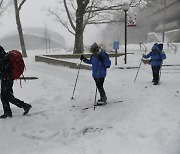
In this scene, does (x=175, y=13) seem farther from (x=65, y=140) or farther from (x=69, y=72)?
(x=65, y=140)

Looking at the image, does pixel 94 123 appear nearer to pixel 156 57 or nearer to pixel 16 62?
pixel 16 62

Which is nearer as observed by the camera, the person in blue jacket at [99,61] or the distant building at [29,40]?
the person in blue jacket at [99,61]

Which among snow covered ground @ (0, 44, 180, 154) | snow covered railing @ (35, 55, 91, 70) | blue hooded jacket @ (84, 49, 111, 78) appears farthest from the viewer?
snow covered railing @ (35, 55, 91, 70)

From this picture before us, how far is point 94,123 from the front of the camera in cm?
649

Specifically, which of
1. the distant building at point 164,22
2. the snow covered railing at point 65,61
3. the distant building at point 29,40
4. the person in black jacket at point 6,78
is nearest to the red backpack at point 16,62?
the person in black jacket at point 6,78

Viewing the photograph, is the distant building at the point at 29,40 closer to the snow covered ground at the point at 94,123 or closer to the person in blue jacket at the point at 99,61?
the snow covered ground at the point at 94,123

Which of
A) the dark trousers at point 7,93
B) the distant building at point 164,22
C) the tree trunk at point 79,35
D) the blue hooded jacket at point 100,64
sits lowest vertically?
the dark trousers at point 7,93

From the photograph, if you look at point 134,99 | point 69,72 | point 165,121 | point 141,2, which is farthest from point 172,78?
point 141,2

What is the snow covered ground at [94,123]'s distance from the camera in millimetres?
5238

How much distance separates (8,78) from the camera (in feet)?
21.8

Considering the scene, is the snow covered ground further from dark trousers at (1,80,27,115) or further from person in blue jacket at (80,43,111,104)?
person in blue jacket at (80,43,111,104)

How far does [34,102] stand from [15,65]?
6.97 feet

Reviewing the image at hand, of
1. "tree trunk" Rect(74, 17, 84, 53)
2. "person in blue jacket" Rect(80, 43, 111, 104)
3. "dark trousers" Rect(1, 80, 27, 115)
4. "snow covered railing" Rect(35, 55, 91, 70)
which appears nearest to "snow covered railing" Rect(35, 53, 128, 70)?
"snow covered railing" Rect(35, 55, 91, 70)

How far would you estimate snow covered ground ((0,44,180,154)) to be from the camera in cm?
524
